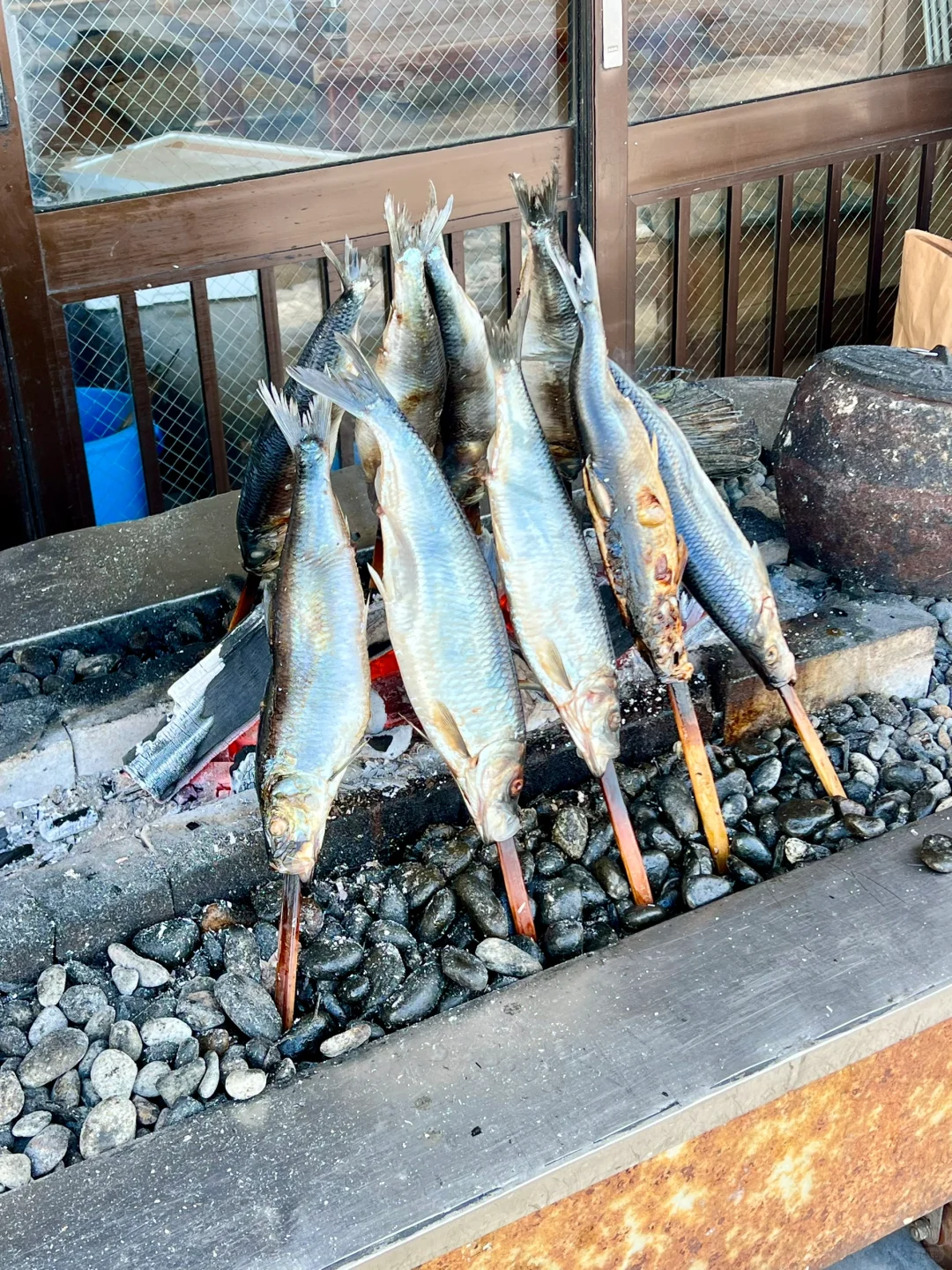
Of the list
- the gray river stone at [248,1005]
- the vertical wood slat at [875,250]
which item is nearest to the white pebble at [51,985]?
the gray river stone at [248,1005]

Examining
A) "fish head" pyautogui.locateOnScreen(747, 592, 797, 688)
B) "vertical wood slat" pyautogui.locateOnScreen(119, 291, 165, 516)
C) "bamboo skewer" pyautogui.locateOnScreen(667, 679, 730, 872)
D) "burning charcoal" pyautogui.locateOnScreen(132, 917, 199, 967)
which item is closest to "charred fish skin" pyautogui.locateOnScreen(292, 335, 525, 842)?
"bamboo skewer" pyautogui.locateOnScreen(667, 679, 730, 872)

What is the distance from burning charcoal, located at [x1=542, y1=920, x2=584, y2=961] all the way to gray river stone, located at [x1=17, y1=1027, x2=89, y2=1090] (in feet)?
3.10

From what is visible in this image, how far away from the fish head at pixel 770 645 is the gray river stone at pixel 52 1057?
5.30 feet

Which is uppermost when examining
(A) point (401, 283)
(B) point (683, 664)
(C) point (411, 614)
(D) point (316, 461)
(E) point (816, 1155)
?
(A) point (401, 283)

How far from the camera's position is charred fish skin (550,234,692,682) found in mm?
2451

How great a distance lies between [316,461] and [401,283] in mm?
497

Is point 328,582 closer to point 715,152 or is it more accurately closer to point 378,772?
point 378,772

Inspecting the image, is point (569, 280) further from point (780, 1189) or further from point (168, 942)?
point (780, 1189)

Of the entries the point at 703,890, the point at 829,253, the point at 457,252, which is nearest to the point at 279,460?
the point at 703,890

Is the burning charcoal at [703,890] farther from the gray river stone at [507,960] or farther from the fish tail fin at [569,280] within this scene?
the fish tail fin at [569,280]

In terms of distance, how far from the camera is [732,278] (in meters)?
5.98

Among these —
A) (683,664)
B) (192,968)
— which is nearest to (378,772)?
(192,968)

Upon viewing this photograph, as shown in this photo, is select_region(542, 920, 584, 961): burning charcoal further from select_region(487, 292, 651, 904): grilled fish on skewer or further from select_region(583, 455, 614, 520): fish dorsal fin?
select_region(583, 455, 614, 520): fish dorsal fin

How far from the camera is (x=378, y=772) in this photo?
291cm
